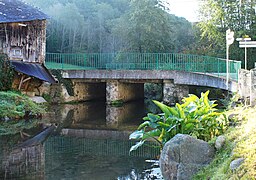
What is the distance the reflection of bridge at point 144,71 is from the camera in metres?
20.4

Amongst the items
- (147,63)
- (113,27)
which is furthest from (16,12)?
(113,27)

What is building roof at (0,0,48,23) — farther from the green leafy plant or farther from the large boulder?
the large boulder

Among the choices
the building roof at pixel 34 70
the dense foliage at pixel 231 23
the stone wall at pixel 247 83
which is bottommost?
the stone wall at pixel 247 83

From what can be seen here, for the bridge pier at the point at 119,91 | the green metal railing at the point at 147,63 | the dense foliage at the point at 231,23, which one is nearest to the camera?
the green metal railing at the point at 147,63

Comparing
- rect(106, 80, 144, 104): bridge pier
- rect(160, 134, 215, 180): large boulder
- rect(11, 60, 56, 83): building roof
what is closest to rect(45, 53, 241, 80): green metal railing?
rect(106, 80, 144, 104): bridge pier

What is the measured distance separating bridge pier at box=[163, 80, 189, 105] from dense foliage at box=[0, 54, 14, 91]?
9.80 meters

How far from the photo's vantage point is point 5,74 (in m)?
20.2

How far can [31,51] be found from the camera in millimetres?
23656

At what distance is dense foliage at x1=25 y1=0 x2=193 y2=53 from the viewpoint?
97.2ft

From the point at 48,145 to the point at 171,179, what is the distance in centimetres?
600

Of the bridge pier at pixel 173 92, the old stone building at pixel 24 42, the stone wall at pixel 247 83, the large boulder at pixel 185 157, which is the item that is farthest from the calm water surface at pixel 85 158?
the old stone building at pixel 24 42

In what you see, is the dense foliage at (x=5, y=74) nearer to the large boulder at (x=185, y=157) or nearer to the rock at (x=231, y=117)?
the rock at (x=231, y=117)

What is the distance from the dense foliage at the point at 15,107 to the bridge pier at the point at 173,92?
854cm

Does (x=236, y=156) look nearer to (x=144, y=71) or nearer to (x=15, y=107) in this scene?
(x=15, y=107)
